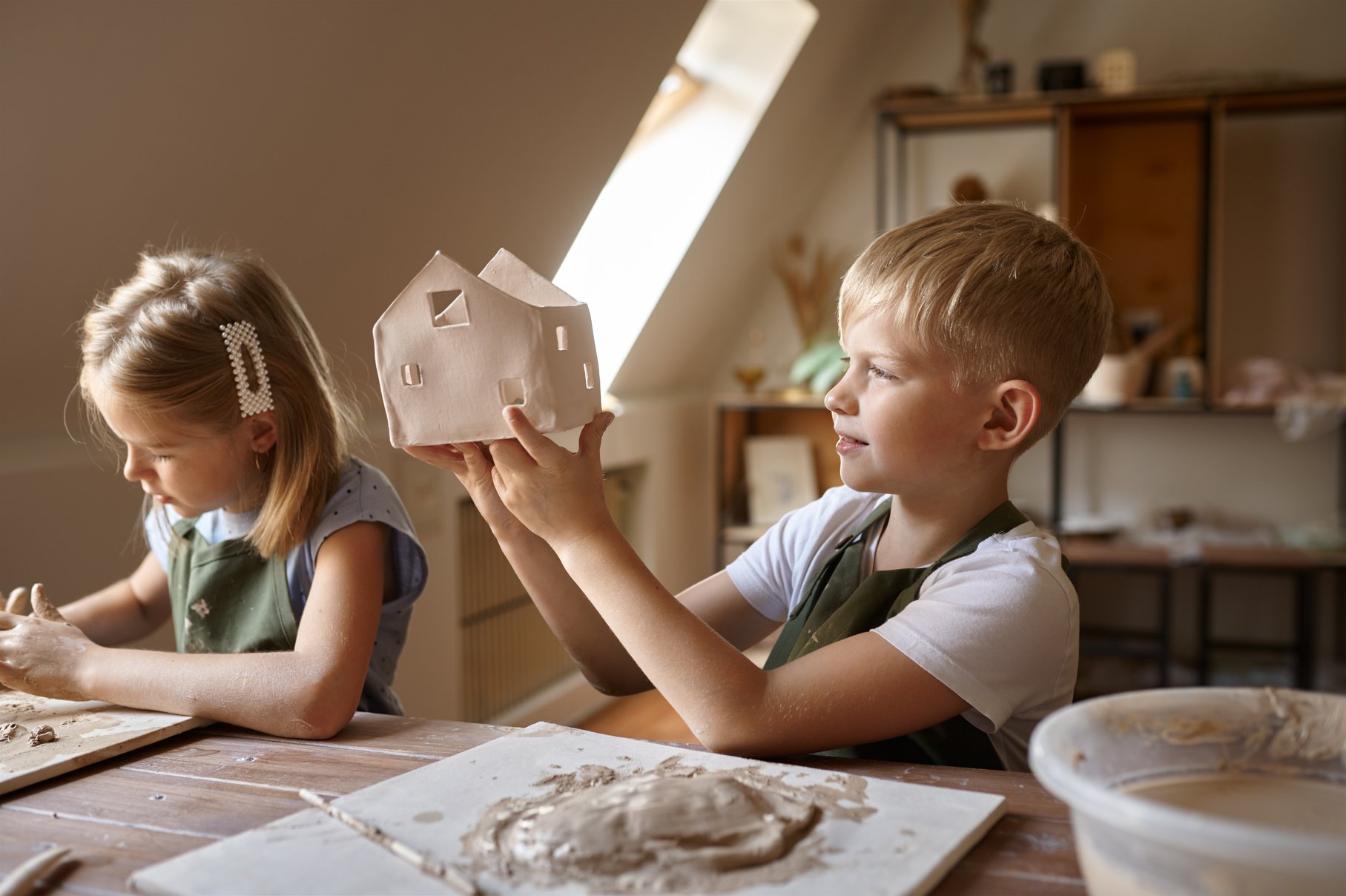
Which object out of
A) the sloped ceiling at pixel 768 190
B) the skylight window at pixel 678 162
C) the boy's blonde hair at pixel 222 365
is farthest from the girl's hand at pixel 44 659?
the sloped ceiling at pixel 768 190

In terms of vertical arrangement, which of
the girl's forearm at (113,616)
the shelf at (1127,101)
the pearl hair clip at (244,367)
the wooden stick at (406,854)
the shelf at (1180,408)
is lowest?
the girl's forearm at (113,616)

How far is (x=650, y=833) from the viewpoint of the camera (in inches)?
28.0

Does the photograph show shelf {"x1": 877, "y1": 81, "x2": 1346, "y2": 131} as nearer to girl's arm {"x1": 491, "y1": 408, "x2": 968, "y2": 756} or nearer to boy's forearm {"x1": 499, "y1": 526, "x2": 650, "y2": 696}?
boy's forearm {"x1": 499, "y1": 526, "x2": 650, "y2": 696}

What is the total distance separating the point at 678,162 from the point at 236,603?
2271 mm

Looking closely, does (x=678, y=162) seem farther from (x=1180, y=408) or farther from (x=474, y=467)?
(x=474, y=467)

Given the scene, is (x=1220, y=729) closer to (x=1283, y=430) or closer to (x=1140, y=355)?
(x=1140, y=355)

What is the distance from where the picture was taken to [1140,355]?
3369 millimetres

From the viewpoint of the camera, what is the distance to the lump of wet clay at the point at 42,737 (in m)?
0.98

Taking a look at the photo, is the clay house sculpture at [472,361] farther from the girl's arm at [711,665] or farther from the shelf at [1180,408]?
the shelf at [1180,408]

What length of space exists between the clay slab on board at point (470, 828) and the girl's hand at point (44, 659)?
19.0 inches

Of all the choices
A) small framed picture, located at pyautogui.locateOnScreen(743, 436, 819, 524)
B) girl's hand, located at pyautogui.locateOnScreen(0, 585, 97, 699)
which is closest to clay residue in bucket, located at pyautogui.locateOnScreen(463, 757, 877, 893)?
girl's hand, located at pyautogui.locateOnScreen(0, 585, 97, 699)

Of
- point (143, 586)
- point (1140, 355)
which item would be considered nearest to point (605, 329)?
point (1140, 355)

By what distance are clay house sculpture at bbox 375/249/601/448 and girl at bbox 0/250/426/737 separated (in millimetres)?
310

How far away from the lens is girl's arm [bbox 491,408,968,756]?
91 centimetres
